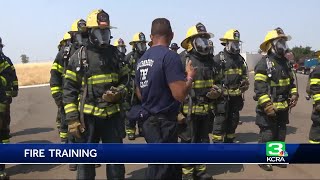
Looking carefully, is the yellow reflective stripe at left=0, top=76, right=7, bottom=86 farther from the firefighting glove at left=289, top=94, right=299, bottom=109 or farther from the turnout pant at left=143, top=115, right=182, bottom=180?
the firefighting glove at left=289, top=94, right=299, bottom=109

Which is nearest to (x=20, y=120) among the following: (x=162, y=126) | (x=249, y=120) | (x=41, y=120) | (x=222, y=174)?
(x=41, y=120)

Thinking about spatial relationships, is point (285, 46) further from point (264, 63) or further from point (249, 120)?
point (249, 120)

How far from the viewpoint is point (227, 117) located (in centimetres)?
791

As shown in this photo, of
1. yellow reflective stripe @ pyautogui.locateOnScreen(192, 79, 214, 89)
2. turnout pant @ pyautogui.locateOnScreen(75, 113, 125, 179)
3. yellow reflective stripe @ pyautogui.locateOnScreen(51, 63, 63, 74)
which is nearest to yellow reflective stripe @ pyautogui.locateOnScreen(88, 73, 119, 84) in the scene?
turnout pant @ pyautogui.locateOnScreen(75, 113, 125, 179)

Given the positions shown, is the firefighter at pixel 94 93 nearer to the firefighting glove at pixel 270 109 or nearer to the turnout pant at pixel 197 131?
the turnout pant at pixel 197 131

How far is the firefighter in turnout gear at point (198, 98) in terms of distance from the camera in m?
5.90

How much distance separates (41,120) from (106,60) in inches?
353

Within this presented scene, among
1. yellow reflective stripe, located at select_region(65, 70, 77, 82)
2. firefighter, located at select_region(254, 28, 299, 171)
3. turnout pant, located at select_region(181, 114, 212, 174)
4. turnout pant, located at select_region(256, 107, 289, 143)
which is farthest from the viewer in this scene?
turnout pant, located at select_region(256, 107, 289, 143)

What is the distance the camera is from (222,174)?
6316 mm

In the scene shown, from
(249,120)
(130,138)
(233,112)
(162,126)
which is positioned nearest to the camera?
(162,126)

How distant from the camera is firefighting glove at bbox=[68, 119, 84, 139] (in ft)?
15.6

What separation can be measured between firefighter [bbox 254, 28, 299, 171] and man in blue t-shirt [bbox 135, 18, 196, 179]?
285 cm

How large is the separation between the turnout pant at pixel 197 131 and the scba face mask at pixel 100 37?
1.91 m

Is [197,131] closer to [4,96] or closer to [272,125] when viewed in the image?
[272,125]
